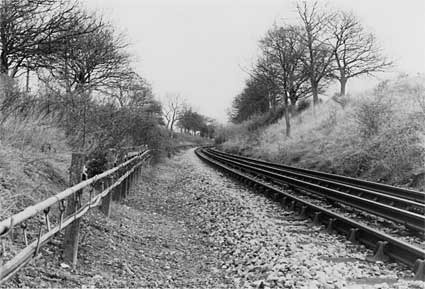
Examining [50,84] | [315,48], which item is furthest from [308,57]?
[50,84]

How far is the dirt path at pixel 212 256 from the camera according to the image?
439cm

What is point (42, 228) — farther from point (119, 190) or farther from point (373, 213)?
point (373, 213)

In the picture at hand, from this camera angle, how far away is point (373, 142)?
1652 cm

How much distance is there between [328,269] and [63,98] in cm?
789

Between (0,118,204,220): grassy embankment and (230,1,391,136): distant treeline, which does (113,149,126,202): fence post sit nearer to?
(0,118,204,220): grassy embankment

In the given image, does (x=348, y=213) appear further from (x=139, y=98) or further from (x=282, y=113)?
(x=282, y=113)

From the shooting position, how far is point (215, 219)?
8703 mm

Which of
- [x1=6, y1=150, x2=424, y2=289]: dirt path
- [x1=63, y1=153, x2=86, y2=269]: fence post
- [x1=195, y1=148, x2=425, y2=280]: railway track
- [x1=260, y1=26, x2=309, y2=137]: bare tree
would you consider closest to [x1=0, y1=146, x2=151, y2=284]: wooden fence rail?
[x1=63, y1=153, x2=86, y2=269]: fence post

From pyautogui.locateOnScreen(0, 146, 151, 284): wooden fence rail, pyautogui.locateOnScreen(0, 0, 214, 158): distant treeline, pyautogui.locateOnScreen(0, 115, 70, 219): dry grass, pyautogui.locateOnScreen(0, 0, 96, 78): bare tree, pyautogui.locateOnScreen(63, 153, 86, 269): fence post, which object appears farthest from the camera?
pyautogui.locateOnScreen(0, 0, 96, 78): bare tree

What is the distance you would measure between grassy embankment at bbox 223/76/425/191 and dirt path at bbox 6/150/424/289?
6569mm

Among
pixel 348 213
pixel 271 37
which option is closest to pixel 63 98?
pixel 348 213

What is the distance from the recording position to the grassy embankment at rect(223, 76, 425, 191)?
43.7ft

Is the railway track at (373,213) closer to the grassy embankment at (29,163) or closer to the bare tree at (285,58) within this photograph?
the grassy embankment at (29,163)

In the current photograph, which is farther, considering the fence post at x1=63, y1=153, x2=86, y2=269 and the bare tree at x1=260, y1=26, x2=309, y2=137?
the bare tree at x1=260, y1=26, x2=309, y2=137
